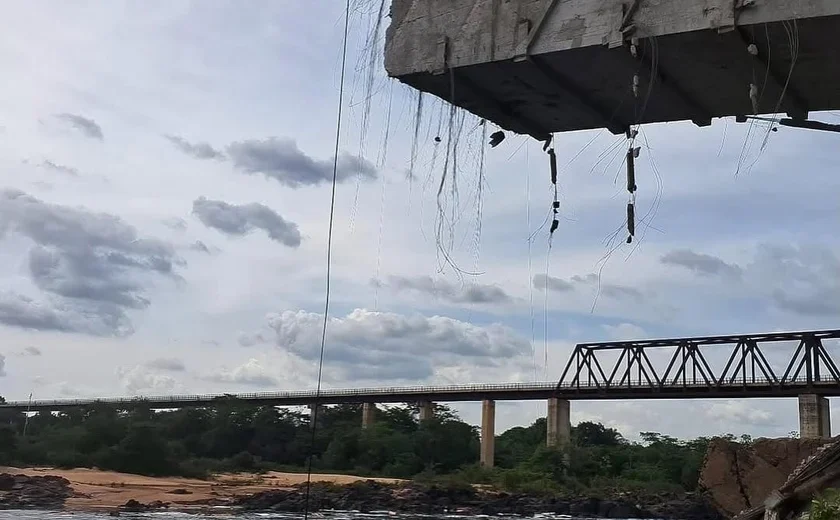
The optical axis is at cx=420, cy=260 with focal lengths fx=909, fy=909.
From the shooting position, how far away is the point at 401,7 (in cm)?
584

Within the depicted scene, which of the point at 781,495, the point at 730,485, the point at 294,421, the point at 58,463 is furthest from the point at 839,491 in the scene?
the point at 294,421

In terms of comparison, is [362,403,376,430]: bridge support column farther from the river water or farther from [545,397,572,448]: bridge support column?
the river water

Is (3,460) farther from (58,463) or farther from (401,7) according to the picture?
(401,7)

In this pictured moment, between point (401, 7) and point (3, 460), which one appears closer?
point (401, 7)

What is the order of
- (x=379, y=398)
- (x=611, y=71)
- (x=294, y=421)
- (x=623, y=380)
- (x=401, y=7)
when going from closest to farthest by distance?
(x=611, y=71) < (x=401, y=7) < (x=623, y=380) < (x=379, y=398) < (x=294, y=421)

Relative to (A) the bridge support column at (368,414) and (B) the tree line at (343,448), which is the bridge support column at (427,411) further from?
(A) the bridge support column at (368,414)

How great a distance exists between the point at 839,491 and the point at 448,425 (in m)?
73.5

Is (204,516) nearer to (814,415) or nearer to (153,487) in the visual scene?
(153,487)

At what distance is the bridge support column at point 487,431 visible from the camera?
6756 cm

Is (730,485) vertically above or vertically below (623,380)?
below

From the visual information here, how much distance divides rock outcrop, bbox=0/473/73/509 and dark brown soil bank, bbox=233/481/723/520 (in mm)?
8999

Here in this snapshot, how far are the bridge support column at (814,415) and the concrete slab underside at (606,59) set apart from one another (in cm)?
4579

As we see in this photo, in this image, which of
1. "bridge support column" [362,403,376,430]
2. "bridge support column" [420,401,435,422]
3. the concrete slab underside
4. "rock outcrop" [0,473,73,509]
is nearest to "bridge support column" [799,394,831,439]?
"bridge support column" [420,401,435,422]

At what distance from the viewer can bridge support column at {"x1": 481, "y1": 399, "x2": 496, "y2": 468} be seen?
67.6 m
